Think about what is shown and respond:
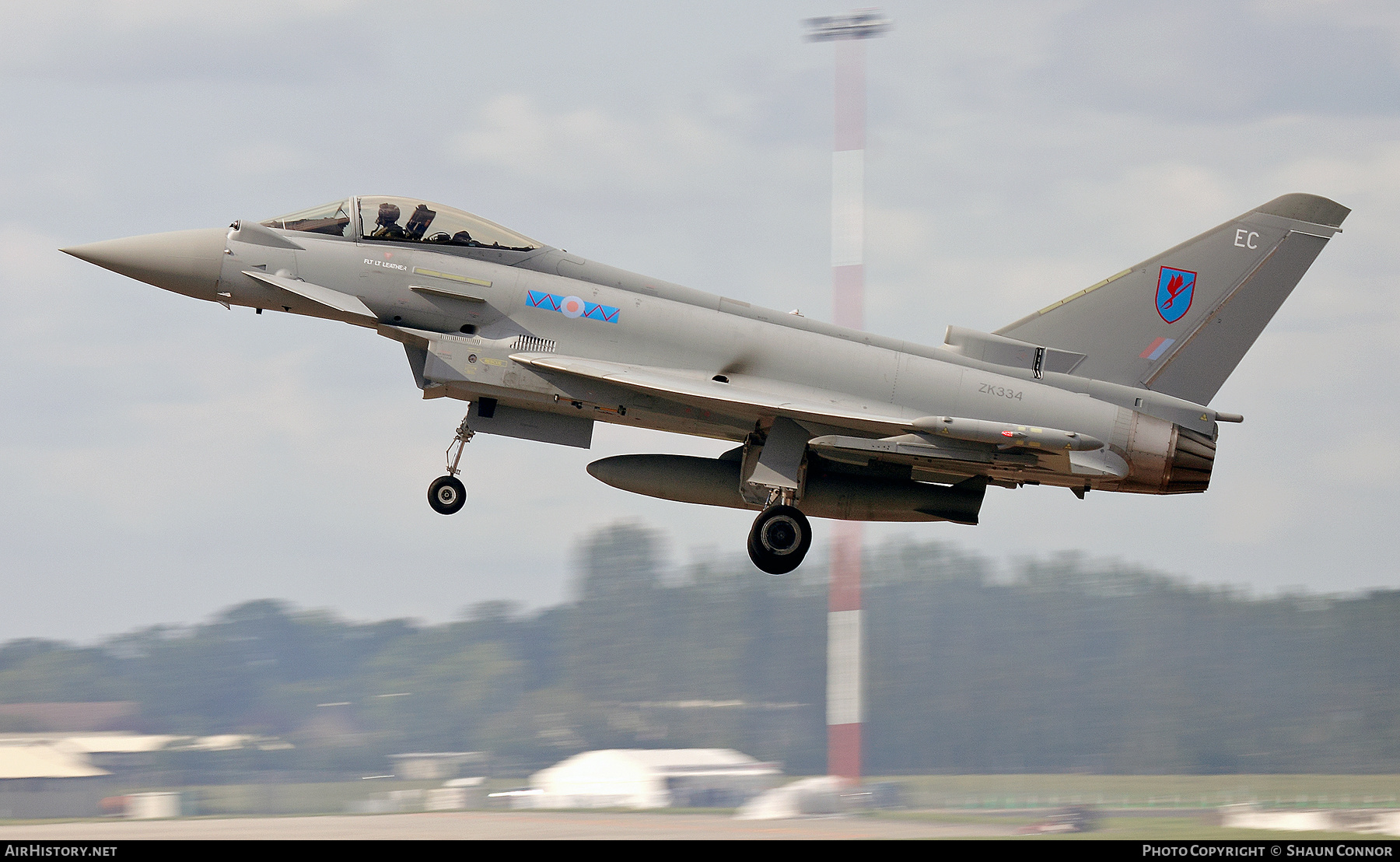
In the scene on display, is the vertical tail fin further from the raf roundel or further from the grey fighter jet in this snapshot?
the raf roundel

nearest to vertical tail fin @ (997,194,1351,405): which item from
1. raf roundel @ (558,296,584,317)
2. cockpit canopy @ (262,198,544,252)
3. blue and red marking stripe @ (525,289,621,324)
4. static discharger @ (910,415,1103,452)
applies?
static discharger @ (910,415,1103,452)

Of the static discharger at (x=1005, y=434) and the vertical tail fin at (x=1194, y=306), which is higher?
the vertical tail fin at (x=1194, y=306)

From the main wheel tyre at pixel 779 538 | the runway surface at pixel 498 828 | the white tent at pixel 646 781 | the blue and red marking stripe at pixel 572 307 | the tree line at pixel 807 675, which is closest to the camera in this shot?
the blue and red marking stripe at pixel 572 307

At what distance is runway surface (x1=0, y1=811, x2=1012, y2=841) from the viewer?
33.8 m

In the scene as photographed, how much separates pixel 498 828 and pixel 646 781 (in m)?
13.3

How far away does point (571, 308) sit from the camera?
58.5 ft

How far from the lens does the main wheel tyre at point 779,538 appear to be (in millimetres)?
18250

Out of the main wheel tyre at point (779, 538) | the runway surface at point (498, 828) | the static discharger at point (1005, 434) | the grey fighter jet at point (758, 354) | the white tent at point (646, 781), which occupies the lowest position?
the runway surface at point (498, 828)

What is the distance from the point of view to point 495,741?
70.4 m

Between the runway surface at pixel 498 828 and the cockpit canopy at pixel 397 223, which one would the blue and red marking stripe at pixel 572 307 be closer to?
the cockpit canopy at pixel 397 223

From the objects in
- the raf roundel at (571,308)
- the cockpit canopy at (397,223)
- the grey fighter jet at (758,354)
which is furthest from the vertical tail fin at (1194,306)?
the cockpit canopy at (397,223)

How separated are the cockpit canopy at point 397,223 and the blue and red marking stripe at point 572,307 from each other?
756 mm

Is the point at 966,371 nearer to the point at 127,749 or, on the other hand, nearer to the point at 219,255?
the point at 219,255

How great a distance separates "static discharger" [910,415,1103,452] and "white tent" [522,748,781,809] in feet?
98.4
